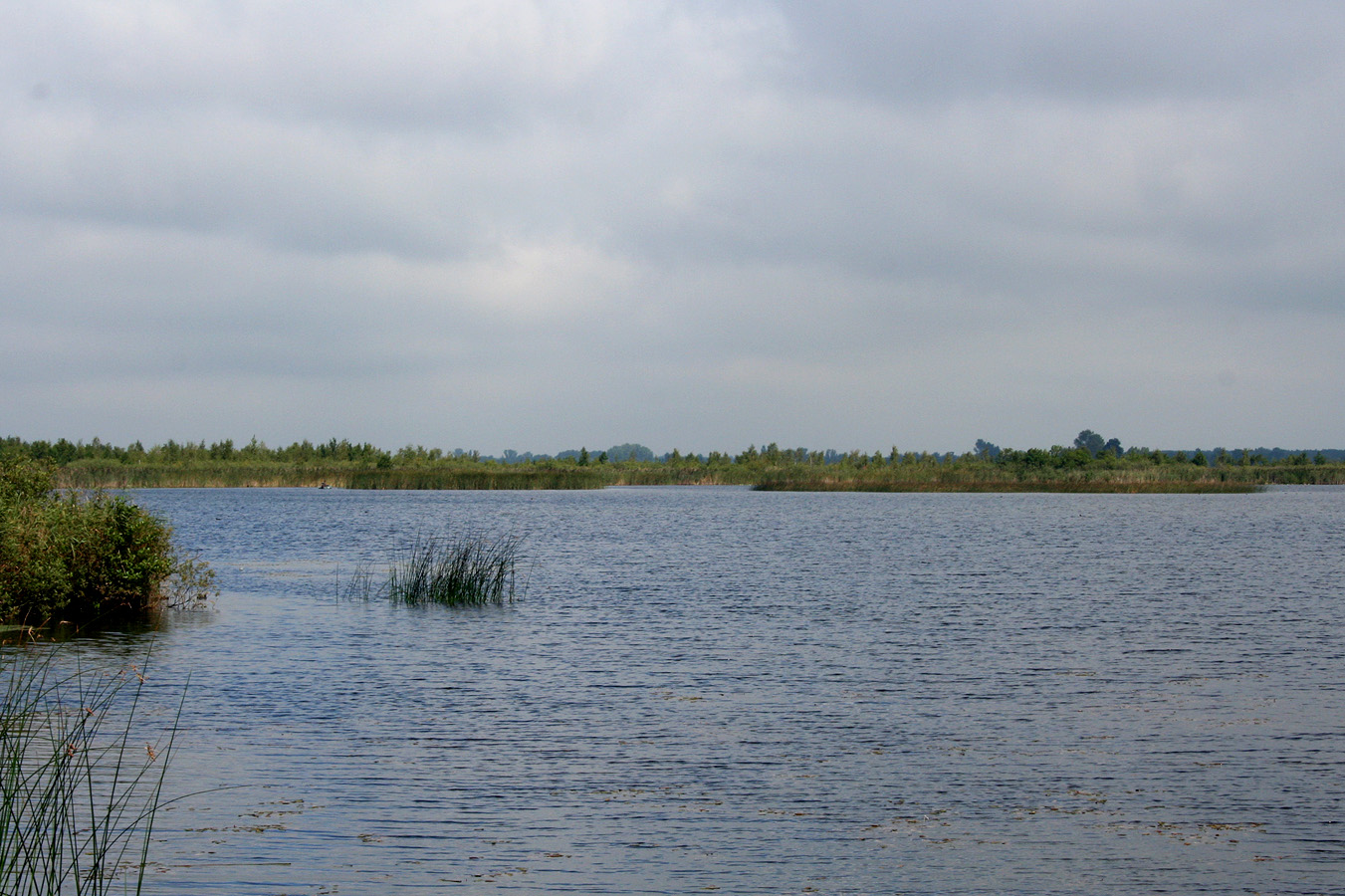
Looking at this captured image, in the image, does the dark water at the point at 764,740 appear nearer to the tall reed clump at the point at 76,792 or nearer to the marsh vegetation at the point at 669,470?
the tall reed clump at the point at 76,792

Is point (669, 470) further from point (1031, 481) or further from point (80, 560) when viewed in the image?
point (80, 560)

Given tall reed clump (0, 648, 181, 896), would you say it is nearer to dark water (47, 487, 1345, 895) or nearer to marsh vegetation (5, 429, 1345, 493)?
dark water (47, 487, 1345, 895)

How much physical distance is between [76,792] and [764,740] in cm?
742

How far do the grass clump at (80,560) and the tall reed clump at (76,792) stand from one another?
16.9 ft

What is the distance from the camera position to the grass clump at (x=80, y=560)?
20.6 metres

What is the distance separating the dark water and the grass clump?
4.84 ft

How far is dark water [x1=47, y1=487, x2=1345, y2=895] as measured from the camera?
9125 mm

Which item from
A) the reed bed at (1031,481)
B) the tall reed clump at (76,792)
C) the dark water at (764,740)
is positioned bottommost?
the dark water at (764,740)

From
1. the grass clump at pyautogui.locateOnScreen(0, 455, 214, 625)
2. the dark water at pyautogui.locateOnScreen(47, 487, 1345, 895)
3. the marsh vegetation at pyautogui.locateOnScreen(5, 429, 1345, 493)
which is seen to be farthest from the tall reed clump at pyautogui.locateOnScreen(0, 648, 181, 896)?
the marsh vegetation at pyautogui.locateOnScreen(5, 429, 1345, 493)

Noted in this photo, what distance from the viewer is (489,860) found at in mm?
9047

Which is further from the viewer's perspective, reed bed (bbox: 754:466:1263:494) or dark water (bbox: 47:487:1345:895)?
reed bed (bbox: 754:466:1263:494)

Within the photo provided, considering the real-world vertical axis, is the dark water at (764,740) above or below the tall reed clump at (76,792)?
below

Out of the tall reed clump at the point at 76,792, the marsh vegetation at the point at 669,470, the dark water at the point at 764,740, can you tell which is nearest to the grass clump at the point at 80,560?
the dark water at the point at 764,740

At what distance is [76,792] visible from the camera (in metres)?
10.6
